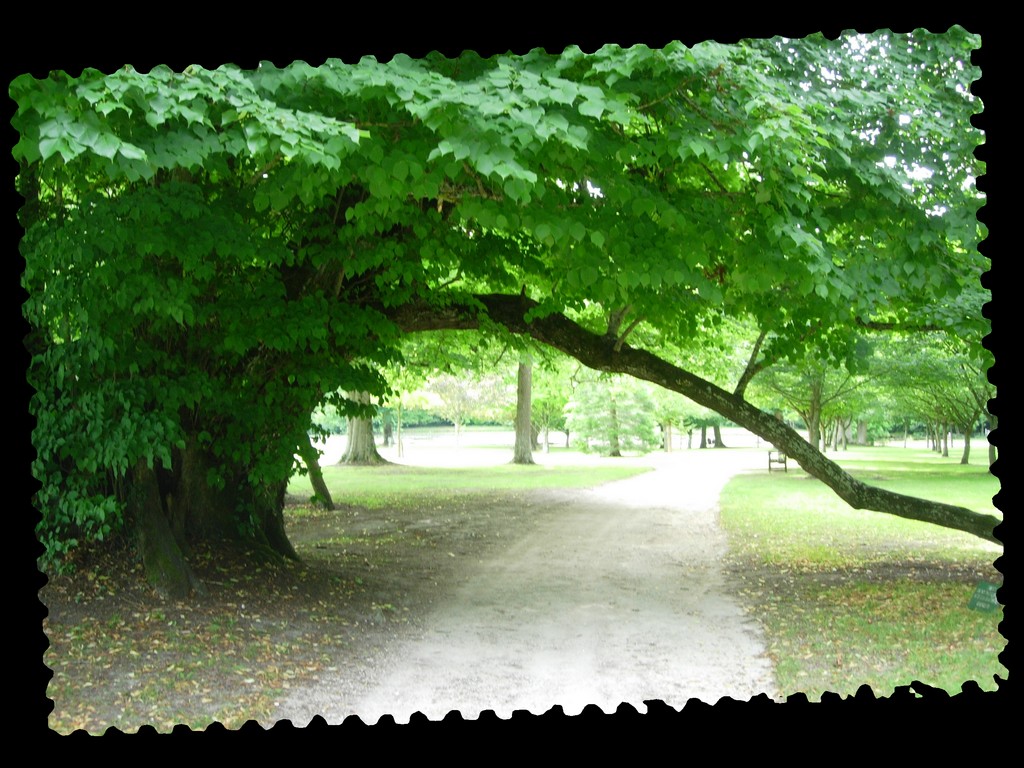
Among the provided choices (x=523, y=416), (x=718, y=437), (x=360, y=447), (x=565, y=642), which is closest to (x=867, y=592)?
(x=565, y=642)

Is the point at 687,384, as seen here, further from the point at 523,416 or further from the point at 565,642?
the point at 523,416

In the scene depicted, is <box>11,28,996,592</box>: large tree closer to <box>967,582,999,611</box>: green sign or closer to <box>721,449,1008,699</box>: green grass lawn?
<box>721,449,1008,699</box>: green grass lawn

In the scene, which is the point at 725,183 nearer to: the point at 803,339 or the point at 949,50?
the point at 949,50

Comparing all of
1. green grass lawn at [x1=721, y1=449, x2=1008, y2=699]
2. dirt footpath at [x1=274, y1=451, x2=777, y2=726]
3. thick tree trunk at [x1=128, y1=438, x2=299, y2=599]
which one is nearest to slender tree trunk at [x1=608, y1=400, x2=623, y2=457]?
green grass lawn at [x1=721, y1=449, x2=1008, y2=699]

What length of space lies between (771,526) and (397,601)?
297 inches

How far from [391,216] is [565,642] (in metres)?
3.57

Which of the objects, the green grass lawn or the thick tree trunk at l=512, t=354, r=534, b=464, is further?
the thick tree trunk at l=512, t=354, r=534, b=464

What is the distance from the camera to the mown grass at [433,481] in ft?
57.5

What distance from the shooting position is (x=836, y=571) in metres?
9.71

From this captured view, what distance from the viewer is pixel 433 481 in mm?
22016

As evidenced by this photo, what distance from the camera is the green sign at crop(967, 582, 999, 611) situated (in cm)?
591

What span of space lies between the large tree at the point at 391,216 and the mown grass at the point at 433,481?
27.9 feet

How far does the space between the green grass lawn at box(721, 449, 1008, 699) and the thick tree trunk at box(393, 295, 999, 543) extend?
2.29ft

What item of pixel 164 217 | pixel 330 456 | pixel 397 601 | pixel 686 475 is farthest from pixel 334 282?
pixel 330 456
